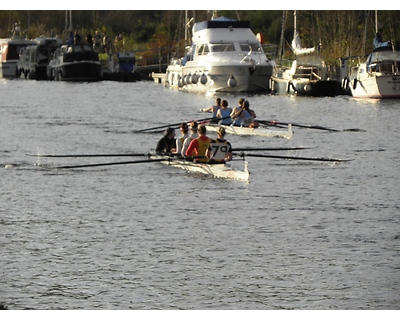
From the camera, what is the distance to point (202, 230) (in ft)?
88.6

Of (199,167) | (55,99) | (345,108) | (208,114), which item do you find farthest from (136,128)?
(55,99)

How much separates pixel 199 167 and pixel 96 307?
13.3m

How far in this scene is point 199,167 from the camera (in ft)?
110

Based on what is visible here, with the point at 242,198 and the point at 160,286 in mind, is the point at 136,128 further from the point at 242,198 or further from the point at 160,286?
the point at 160,286

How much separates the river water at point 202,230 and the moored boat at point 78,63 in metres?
51.8

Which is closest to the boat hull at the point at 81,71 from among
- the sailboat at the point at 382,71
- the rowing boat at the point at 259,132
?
the sailboat at the point at 382,71

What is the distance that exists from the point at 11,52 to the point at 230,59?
169 ft

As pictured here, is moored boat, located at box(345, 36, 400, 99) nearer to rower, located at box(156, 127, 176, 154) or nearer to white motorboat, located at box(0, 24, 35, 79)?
rower, located at box(156, 127, 176, 154)

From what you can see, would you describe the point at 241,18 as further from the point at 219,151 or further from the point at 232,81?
the point at 219,151

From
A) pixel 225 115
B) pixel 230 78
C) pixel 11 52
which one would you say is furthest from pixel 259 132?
pixel 11 52

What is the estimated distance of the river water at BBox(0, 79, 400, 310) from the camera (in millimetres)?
21375

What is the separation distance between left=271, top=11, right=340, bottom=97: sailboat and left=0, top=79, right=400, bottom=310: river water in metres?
24.8

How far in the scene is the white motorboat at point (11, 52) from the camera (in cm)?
11994

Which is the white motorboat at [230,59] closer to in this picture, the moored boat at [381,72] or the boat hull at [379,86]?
the boat hull at [379,86]
